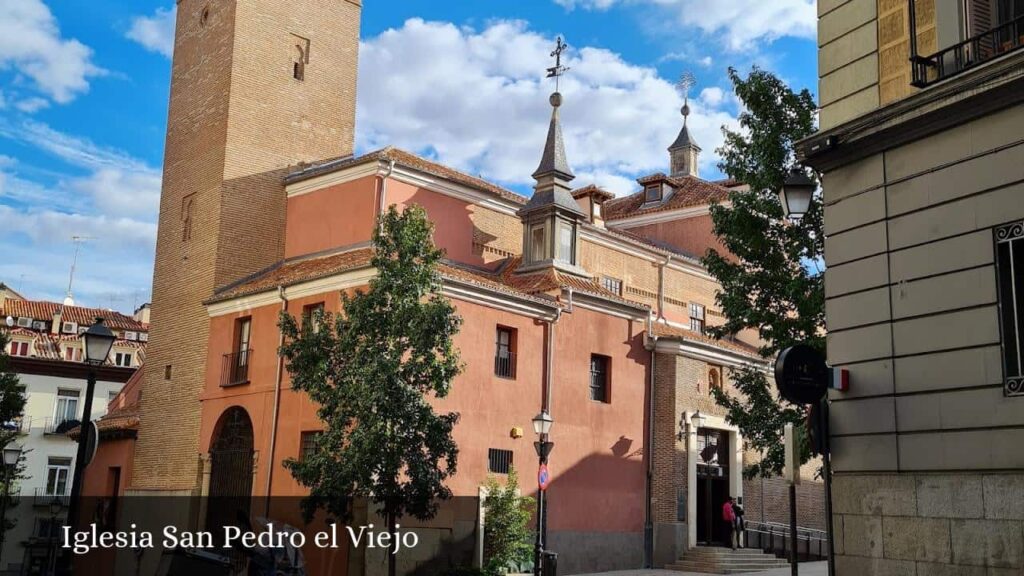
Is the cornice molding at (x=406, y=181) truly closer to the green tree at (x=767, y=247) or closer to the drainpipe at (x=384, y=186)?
the drainpipe at (x=384, y=186)

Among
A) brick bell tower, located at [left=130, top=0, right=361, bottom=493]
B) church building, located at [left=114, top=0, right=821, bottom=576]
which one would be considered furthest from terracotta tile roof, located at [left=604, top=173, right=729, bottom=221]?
brick bell tower, located at [left=130, top=0, right=361, bottom=493]

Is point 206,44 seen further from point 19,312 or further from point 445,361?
point 19,312

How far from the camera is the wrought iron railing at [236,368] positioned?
2614 centimetres

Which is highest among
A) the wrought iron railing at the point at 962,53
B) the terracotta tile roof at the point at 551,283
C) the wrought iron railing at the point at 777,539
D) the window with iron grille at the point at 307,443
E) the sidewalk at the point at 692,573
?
the terracotta tile roof at the point at 551,283

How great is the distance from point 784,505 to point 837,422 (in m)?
22.1

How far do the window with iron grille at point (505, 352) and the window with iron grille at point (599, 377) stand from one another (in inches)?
116

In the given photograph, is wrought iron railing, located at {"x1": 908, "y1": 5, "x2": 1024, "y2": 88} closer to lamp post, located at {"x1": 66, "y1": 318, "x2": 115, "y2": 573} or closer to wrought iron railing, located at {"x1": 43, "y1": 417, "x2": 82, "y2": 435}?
lamp post, located at {"x1": 66, "y1": 318, "x2": 115, "y2": 573}

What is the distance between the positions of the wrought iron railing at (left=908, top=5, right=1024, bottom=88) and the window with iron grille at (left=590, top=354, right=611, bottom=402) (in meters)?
18.1

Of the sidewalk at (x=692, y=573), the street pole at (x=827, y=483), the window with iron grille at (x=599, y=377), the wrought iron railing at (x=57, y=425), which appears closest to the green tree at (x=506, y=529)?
the sidewalk at (x=692, y=573)

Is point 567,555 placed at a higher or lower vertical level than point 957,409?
lower

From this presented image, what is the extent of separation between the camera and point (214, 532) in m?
25.6

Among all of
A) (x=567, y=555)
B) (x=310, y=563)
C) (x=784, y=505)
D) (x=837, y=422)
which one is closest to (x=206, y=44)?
(x=310, y=563)

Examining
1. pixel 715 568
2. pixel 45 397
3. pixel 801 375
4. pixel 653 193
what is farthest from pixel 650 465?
pixel 45 397

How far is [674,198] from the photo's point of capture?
38219mm
